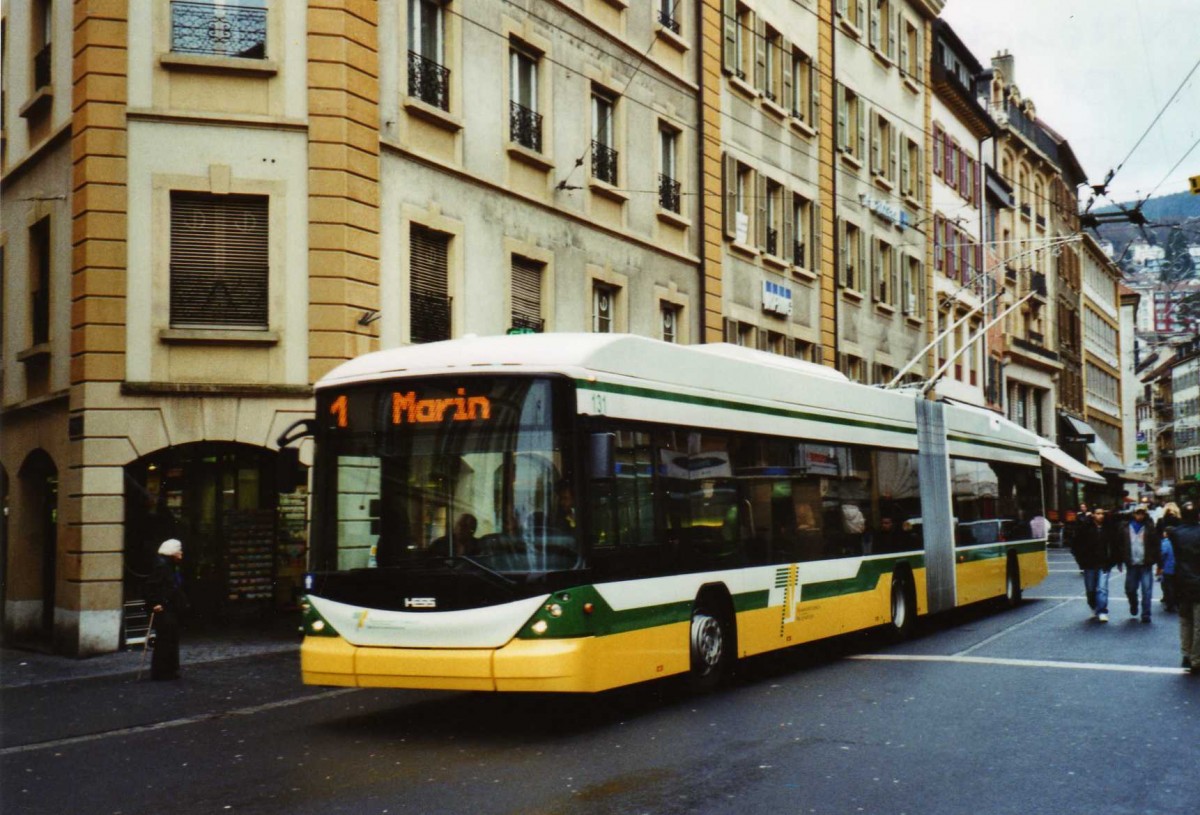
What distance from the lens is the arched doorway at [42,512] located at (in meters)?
20.4

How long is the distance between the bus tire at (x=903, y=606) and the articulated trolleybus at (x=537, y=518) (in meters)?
4.01

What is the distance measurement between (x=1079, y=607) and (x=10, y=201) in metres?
17.1

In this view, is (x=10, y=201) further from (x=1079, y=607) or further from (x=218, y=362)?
(x=1079, y=607)

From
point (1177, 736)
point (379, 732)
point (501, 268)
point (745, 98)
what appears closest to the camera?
point (1177, 736)

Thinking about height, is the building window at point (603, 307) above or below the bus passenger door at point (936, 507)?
above

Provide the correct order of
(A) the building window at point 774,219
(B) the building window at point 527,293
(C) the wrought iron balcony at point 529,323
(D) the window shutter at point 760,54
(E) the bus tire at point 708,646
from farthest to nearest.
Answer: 1. (A) the building window at point 774,219
2. (D) the window shutter at point 760,54
3. (B) the building window at point 527,293
4. (C) the wrought iron balcony at point 529,323
5. (E) the bus tire at point 708,646

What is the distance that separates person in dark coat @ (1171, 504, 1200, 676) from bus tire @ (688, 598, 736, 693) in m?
4.48

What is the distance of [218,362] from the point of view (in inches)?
726

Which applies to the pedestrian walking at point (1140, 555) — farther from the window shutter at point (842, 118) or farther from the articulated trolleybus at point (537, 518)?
the window shutter at point (842, 118)

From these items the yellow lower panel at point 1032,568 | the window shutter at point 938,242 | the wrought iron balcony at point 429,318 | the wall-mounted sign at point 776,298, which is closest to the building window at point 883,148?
the window shutter at point 938,242

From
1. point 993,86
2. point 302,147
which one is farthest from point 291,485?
point 993,86

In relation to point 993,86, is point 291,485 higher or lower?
lower

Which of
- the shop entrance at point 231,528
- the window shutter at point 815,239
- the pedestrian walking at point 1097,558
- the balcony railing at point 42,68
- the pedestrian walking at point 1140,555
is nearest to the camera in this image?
the shop entrance at point 231,528

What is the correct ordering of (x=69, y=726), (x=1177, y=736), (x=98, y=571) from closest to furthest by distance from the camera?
1. (x=1177, y=736)
2. (x=69, y=726)
3. (x=98, y=571)
